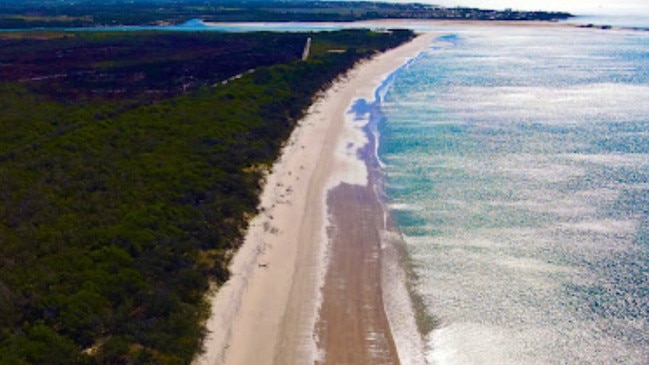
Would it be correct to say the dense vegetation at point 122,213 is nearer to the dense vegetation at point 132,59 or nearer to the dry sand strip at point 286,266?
the dry sand strip at point 286,266

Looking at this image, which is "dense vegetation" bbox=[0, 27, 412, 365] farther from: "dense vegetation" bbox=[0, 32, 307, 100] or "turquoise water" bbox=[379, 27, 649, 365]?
"turquoise water" bbox=[379, 27, 649, 365]

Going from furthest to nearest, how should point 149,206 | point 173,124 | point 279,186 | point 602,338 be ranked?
point 173,124 → point 279,186 → point 149,206 → point 602,338

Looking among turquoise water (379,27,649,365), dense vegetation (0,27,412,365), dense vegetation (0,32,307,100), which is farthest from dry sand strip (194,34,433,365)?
dense vegetation (0,32,307,100)

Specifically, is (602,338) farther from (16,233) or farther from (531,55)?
(531,55)

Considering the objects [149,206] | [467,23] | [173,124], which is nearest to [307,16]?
[467,23]

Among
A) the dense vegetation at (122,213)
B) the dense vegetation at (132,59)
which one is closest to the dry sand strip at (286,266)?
the dense vegetation at (122,213)

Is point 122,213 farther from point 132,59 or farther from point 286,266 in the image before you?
point 132,59
